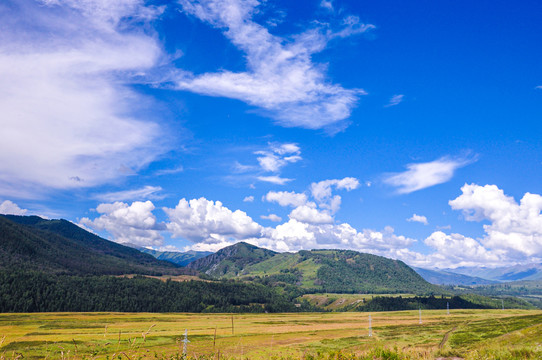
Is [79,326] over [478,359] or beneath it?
beneath

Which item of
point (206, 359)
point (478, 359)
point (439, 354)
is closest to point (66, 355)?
point (206, 359)

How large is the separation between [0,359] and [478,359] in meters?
25.6

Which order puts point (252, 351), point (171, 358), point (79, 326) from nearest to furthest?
point (171, 358) → point (252, 351) → point (79, 326)

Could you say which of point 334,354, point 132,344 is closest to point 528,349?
point 334,354

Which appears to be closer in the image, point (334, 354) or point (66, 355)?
point (66, 355)

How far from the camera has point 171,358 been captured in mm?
15375

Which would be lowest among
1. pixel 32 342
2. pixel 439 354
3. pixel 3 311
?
pixel 3 311

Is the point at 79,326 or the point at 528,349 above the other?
the point at 528,349

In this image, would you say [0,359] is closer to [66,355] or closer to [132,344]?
[66,355]

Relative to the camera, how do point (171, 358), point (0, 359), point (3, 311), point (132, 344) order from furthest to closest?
1. point (3, 311)
2. point (171, 358)
3. point (0, 359)
4. point (132, 344)

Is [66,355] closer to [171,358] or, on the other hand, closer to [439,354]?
[171,358]

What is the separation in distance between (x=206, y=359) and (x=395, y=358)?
14.0 meters

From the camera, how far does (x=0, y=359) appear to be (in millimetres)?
12086

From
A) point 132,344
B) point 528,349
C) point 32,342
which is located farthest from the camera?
point 32,342
